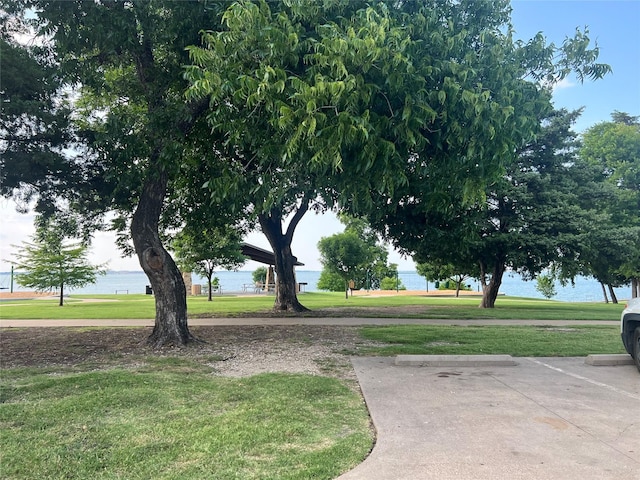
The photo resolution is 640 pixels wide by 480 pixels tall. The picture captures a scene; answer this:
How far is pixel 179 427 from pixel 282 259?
1406 cm

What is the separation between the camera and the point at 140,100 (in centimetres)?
1030

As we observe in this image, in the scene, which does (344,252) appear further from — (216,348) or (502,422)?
(502,422)

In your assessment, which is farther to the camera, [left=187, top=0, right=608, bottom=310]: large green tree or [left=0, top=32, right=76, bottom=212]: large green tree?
[left=0, top=32, right=76, bottom=212]: large green tree

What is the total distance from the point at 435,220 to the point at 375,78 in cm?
1125

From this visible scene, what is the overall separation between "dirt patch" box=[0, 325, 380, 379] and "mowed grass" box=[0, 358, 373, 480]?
45.4 inches

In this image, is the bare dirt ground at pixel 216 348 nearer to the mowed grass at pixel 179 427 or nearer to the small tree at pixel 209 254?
the mowed grass at pixel 179 427

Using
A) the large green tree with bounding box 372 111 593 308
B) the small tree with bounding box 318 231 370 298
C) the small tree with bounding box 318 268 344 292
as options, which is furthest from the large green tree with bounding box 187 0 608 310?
the small tree with bounding box 318 268 344 292

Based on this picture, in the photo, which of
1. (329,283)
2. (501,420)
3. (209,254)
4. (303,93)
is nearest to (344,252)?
(209,254)

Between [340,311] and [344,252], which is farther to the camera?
[344,252]

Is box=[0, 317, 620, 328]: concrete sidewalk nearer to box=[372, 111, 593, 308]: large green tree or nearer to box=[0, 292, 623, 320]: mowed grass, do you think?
box=[0, 292, 623, 320]: mowed grass

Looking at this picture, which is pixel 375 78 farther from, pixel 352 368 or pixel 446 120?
pixel 352 368

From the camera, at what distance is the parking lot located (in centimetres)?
346

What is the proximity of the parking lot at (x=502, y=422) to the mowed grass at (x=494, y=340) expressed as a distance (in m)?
1.63

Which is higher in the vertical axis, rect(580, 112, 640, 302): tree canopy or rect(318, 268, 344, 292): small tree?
rect(580, 112, 640, 302): tree canopy
